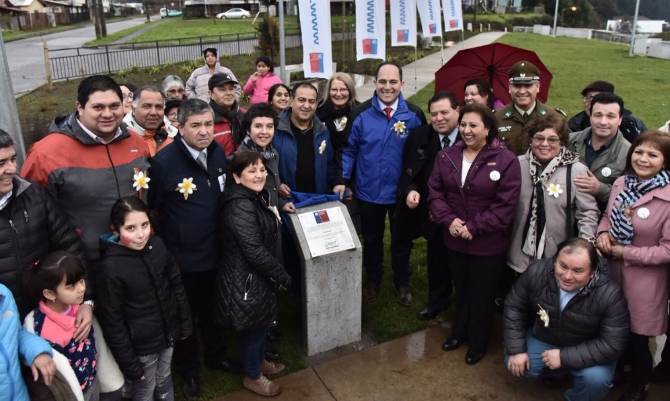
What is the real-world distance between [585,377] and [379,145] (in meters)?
2.36

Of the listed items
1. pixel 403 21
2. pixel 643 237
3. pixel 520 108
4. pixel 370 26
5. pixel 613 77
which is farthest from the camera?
pixel 613 77

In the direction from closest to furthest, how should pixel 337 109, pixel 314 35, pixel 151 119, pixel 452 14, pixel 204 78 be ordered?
1. pixel 151 119
2. pixel 337 109
3. pixel 314 35
4. pixel 204 78
5. pixel 452 14

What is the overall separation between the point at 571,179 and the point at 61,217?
10.7 ft

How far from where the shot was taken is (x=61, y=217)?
2.99 meters

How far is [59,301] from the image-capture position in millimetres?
2812

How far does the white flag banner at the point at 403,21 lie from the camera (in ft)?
35.1

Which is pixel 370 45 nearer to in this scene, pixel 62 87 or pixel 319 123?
pixel 319 123

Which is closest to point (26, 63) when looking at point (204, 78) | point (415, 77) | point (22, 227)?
point (415, 77)

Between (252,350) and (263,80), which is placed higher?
(263,80)

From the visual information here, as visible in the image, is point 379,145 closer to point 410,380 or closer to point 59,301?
point 410,380

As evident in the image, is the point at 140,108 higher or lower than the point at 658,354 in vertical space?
higher

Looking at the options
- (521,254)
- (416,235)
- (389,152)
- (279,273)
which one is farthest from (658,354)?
(279,273)

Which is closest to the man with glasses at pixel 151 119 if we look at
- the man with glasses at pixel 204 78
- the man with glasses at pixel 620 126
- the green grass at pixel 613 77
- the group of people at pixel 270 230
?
the group of people at pixel 270 230

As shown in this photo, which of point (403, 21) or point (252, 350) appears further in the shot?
point (403, 21)
